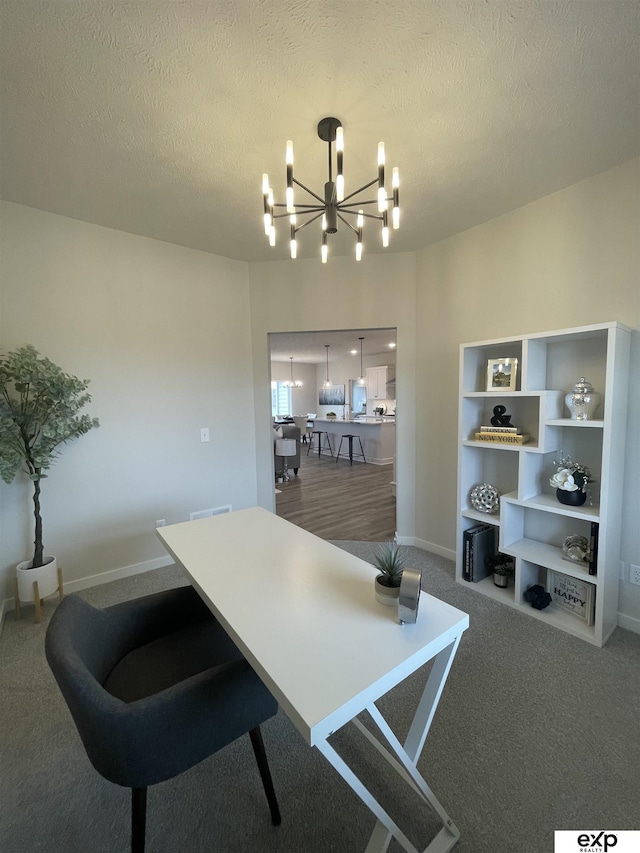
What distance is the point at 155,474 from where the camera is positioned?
Answer: 2924 millimetres

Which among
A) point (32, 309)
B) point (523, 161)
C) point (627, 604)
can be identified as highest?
point (523, 161)

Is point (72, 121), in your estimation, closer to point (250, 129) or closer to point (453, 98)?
point (250, 129)

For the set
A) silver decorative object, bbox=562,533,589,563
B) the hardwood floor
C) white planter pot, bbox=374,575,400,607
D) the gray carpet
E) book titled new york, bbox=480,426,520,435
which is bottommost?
the hardwood floor

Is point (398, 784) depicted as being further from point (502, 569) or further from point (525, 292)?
point (525, 292)

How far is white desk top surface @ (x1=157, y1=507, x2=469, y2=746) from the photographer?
0.82m

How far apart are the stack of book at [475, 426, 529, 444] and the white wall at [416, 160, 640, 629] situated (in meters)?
0.44

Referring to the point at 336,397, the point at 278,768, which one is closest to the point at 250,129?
the point at 278,768

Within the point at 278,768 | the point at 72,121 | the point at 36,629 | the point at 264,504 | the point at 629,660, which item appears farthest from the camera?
the point at 264,504

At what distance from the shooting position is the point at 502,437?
2422mm

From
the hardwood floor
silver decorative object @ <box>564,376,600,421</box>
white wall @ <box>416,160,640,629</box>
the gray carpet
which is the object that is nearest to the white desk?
the gray carpet

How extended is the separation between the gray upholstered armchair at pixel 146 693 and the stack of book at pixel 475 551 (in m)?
1.94

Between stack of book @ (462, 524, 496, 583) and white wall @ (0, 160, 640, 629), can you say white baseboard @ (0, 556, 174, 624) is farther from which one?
stack of book @ (462, 524, 496, 583)

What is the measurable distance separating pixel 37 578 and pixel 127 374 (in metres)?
1.52

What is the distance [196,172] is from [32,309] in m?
1.48
